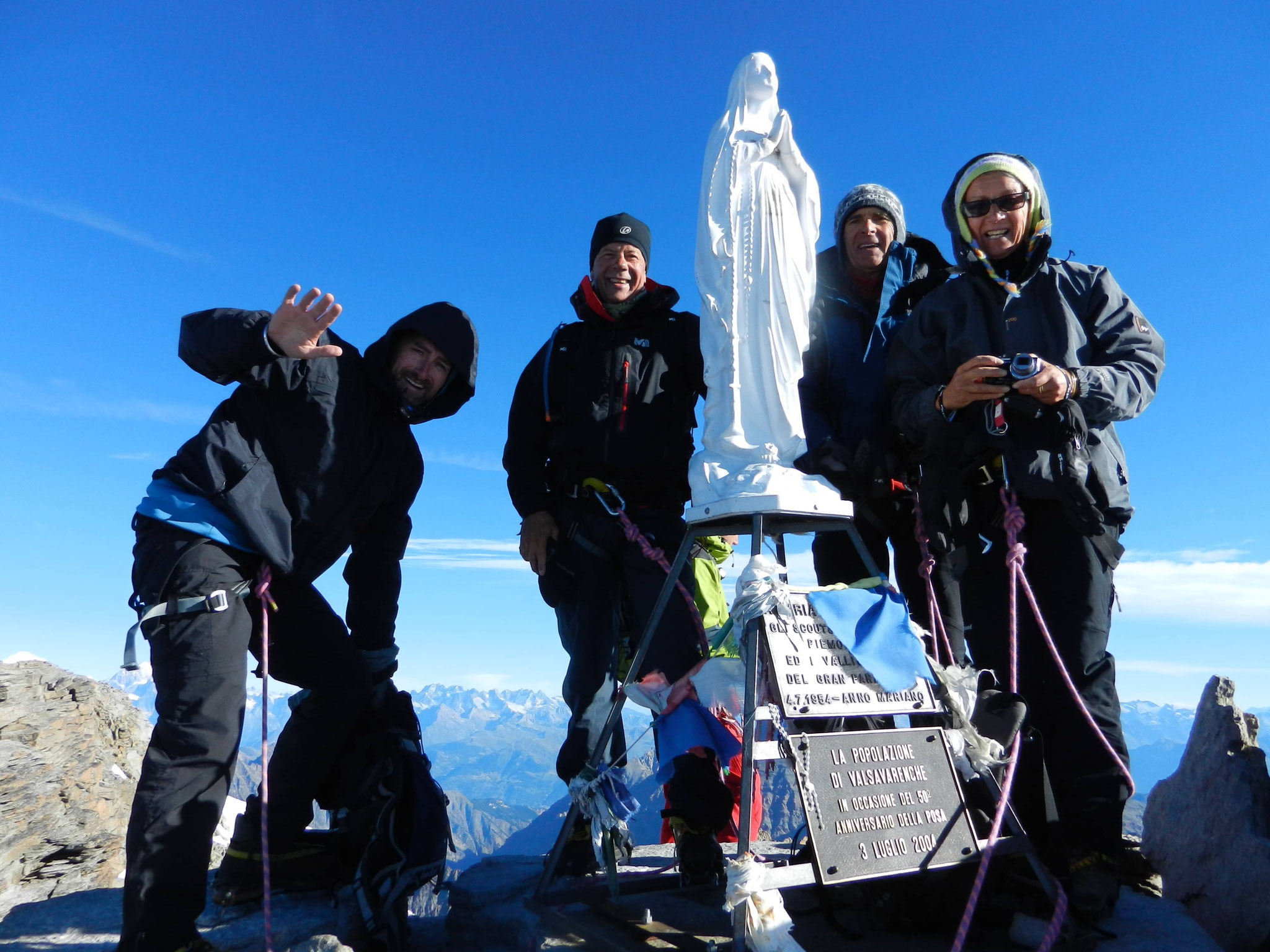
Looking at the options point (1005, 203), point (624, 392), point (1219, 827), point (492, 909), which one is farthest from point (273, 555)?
point (1219, 827)

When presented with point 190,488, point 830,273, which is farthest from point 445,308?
point 830,273

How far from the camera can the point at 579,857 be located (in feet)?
14.2

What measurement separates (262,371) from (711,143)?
100 inches

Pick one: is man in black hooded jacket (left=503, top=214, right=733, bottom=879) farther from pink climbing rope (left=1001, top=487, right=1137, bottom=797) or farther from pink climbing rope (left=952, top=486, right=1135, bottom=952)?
pink climbing rope (left=1001, top=487, right=1137, bottom=797)

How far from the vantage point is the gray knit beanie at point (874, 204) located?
463 centimetres

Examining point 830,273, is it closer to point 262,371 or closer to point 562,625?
point 562,625

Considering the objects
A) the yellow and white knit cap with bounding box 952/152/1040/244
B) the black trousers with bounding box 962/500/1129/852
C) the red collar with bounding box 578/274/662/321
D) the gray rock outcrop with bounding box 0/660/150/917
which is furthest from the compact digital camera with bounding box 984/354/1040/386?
the gray rock outcrop with bounding box 0/660/150/917

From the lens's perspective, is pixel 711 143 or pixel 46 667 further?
pixel 46 667

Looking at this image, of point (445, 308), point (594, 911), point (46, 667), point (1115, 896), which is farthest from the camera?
point (46, 667)

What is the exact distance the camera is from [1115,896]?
3.17 meters

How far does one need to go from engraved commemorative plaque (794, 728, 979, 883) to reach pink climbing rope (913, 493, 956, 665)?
2.75 ft

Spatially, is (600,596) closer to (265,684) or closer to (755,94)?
(265,684)

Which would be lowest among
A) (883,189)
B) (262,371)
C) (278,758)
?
(278,758)

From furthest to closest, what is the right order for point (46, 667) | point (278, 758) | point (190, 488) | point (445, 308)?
1. point (46, 667)
2. point (445, 308)
3. point (278, 758)
4. point (190, 488)
